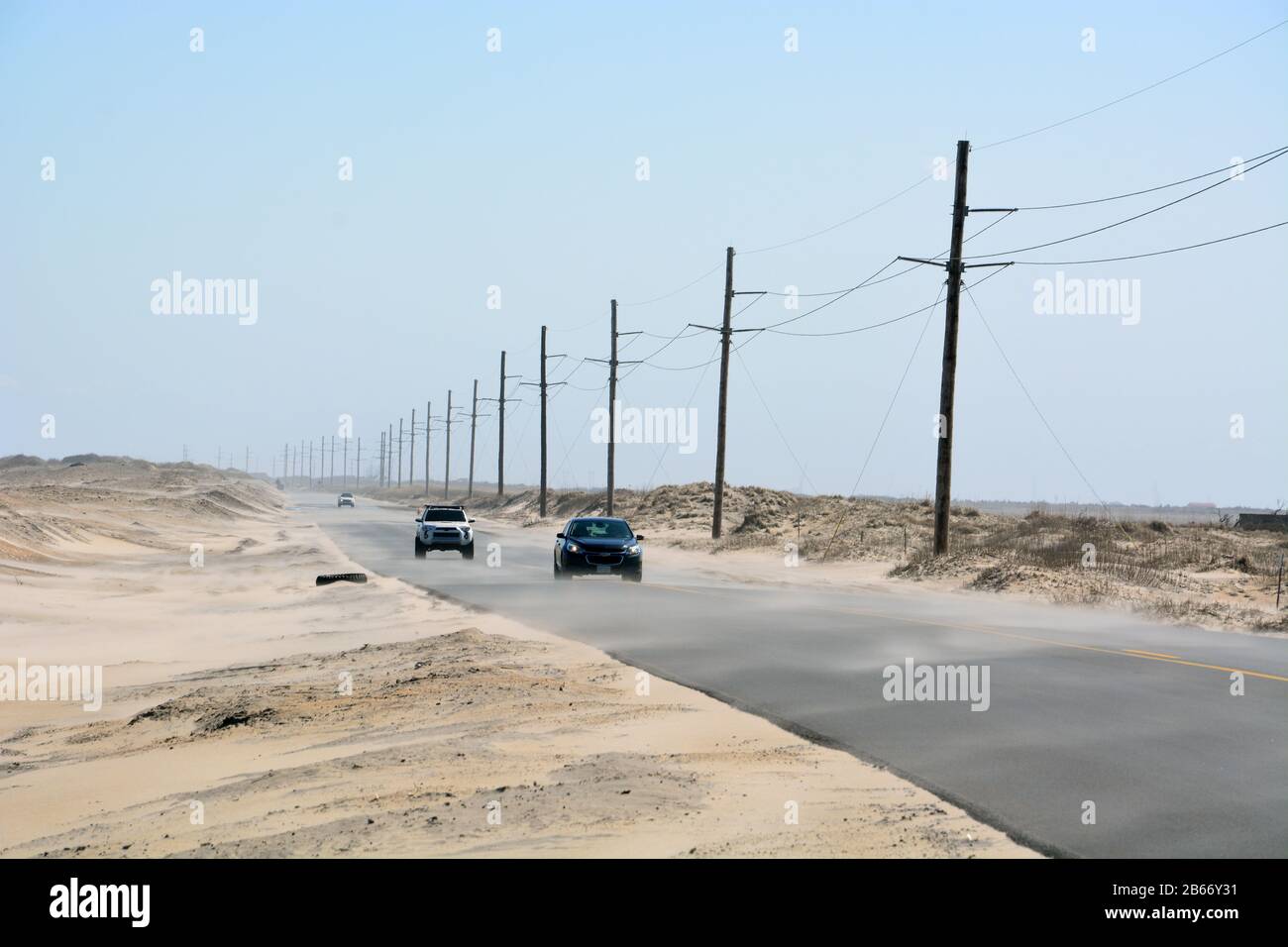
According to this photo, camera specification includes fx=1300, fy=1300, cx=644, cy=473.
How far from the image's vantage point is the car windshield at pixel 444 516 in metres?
44.7

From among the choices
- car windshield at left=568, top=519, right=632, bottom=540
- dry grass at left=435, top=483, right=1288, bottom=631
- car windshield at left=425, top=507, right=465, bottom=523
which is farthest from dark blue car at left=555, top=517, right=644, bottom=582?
car windshield at left=425, top=507, right=465, bottom=523

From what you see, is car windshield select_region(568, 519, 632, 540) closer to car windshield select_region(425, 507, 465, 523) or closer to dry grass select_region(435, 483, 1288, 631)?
dry grass select_region(435, 483, 1288, 631)

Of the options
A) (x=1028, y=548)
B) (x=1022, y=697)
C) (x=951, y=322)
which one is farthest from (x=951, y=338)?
(x=1022, y=697)

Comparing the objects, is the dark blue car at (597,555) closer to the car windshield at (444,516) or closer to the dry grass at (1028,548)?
the dry grass at (1028,548)

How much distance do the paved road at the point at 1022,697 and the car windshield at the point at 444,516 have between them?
16.0 metres

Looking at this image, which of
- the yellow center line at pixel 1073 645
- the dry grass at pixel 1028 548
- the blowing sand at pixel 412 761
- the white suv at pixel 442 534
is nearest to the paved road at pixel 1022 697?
the yellow center line at pixel 1073 645

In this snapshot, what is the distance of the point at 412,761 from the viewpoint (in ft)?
32.2

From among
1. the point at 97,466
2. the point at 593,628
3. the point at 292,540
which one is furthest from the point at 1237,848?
the point at 97,466

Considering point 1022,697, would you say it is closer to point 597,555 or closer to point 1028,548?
point 597,555

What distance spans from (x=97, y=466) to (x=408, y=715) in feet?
597

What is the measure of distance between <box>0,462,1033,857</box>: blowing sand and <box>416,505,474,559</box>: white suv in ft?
70.7

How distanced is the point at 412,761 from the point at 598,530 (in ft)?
77.7
